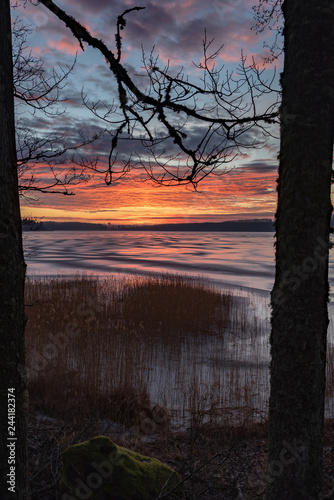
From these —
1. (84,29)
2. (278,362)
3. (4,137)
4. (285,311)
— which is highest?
(84,29)

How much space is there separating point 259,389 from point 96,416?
134 inches

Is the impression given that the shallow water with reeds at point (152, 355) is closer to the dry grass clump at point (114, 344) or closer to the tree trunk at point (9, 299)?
the dry grass clump at point (114, 344)

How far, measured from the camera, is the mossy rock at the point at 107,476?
339cm

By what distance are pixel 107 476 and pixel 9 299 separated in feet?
6.53

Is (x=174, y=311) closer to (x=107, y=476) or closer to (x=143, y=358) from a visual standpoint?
(x=143, y=358)

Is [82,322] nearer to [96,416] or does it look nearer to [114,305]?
[114,305]

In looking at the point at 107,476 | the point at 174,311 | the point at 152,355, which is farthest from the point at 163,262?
the point at 107,476

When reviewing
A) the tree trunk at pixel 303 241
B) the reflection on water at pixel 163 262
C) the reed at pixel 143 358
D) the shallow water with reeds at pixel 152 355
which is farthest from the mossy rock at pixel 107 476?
the reflection on water at pixel 163 262

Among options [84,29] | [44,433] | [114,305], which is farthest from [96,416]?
[114,305]

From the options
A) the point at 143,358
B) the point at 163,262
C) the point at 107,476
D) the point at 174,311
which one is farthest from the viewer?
the point at 163,262

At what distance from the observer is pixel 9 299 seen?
8.54ft

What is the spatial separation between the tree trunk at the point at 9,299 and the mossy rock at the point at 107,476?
77cm

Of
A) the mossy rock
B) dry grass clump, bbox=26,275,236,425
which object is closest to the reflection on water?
dry grass clump, bbox=26,275,236,425

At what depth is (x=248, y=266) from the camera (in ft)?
125
